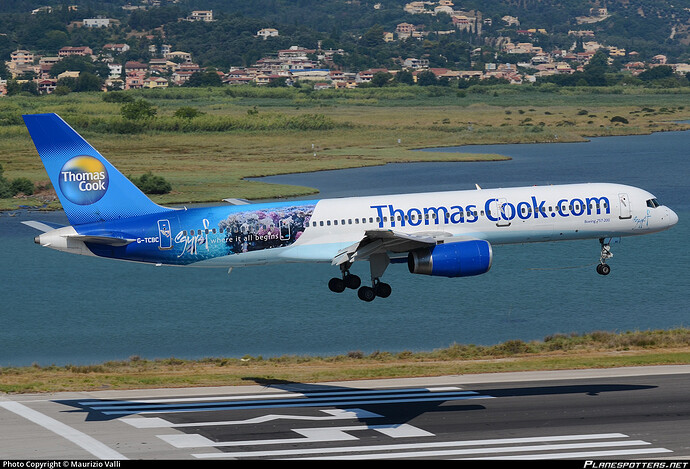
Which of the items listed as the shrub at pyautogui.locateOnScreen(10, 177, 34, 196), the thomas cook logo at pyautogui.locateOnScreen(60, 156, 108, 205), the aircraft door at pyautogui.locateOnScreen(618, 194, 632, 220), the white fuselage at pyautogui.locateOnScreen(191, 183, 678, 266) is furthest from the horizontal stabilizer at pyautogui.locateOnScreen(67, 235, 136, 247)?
the shrub at pyautogui.locateOnScreen(10, 177, 34, 196)

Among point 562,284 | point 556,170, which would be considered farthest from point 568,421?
point 556,170

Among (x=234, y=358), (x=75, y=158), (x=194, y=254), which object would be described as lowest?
(x=234, y=358)

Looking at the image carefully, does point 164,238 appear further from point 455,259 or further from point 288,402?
point 455,259

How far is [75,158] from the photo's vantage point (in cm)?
6341

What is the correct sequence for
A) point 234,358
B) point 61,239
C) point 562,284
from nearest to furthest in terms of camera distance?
point 61,239 → point 234,358 → point 562,284

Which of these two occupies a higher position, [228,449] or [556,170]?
[556,170]

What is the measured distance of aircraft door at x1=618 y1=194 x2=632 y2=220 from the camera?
68250 mm

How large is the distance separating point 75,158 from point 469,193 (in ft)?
76.7

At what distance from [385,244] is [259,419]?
13.7 m

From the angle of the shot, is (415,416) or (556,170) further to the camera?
(556,170)

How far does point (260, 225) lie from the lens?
63469 millimetres

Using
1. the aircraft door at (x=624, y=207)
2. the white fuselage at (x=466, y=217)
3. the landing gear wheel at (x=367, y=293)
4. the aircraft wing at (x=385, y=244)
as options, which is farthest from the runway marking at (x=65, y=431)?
the aircraft door at (x=624, y=207)

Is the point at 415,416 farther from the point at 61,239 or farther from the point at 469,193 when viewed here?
the point at 61,239

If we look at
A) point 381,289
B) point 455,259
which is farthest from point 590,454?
point 381,289
